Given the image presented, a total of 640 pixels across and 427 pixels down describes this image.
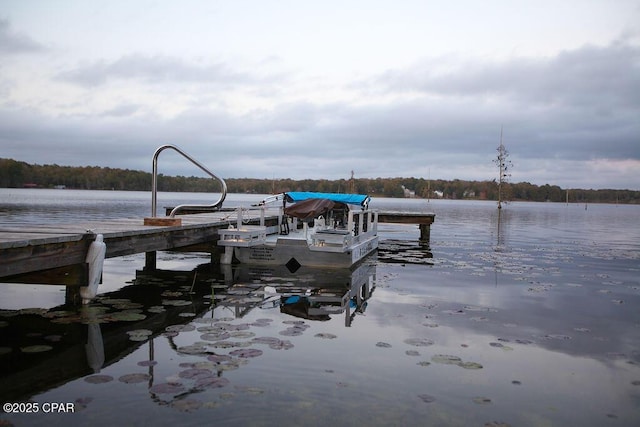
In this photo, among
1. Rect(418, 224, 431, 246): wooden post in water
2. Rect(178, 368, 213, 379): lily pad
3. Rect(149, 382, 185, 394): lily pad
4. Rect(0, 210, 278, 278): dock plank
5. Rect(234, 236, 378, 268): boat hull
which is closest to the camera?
Rect(149, 382, 185, 394): lily pad

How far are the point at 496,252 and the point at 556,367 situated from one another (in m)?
15.2

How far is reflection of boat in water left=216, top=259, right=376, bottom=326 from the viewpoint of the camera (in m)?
9.48

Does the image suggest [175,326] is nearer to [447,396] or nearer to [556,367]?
[447,396]

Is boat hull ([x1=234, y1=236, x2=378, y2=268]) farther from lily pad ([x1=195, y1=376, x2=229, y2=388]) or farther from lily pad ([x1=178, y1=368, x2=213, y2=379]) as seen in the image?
lily pad ([x1=195, y1=376, x2=229, y2=388])

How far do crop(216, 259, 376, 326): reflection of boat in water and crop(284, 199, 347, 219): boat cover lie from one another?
189 cm

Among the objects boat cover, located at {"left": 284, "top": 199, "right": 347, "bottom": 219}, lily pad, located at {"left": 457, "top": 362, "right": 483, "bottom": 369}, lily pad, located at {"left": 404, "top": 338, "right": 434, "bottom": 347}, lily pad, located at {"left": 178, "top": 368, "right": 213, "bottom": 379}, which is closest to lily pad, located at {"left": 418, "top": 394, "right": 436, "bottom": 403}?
lily pad, located at {"left": 457, "top": 362, "right": 483, "bottom": 369}

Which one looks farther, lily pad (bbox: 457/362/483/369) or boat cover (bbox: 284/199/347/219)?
boat cover (bbox: 284/199/347/219)

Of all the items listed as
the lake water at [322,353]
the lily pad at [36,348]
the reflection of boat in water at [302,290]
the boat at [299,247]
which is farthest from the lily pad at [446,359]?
the boat at [299,247]

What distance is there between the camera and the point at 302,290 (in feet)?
37.1

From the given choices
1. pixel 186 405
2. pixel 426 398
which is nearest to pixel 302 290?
pixel 426 398

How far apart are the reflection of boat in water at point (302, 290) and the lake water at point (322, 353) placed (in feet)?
0.19

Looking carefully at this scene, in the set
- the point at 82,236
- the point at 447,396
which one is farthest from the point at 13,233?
the point at 447,396

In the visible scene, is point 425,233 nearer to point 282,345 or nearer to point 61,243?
point 61,243

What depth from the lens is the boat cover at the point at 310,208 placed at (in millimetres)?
15695
